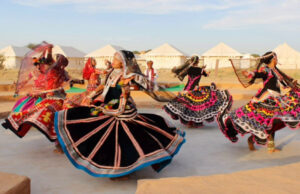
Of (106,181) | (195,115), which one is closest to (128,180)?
(106,181)

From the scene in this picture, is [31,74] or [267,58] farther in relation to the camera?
[31,74]

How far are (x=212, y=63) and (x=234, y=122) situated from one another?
1449 inches

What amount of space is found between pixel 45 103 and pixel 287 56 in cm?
4588

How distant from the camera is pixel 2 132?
8555 mm

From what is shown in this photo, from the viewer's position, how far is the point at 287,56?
4722cm

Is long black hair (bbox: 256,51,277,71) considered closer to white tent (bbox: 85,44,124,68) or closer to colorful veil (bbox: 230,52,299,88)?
colorful veil (bbox: 230,52,299,88)

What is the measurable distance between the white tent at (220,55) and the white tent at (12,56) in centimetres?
2275

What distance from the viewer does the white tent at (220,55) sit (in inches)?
1625

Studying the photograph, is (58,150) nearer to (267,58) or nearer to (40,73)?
(40,73)

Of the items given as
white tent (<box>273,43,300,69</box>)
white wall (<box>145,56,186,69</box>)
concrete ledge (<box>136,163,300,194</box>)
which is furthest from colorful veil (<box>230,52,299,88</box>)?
white tent (<box>273,43,300,69</box>)

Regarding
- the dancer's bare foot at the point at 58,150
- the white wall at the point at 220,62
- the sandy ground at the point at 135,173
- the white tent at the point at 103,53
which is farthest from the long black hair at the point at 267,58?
the white wall at the point at 220,62

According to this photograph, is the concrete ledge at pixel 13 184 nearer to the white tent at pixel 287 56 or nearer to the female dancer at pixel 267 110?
the female dancer at pixel 267 110

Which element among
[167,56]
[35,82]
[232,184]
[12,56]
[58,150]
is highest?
[35,82]

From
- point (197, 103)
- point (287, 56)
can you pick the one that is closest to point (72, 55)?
point (287, 56)
